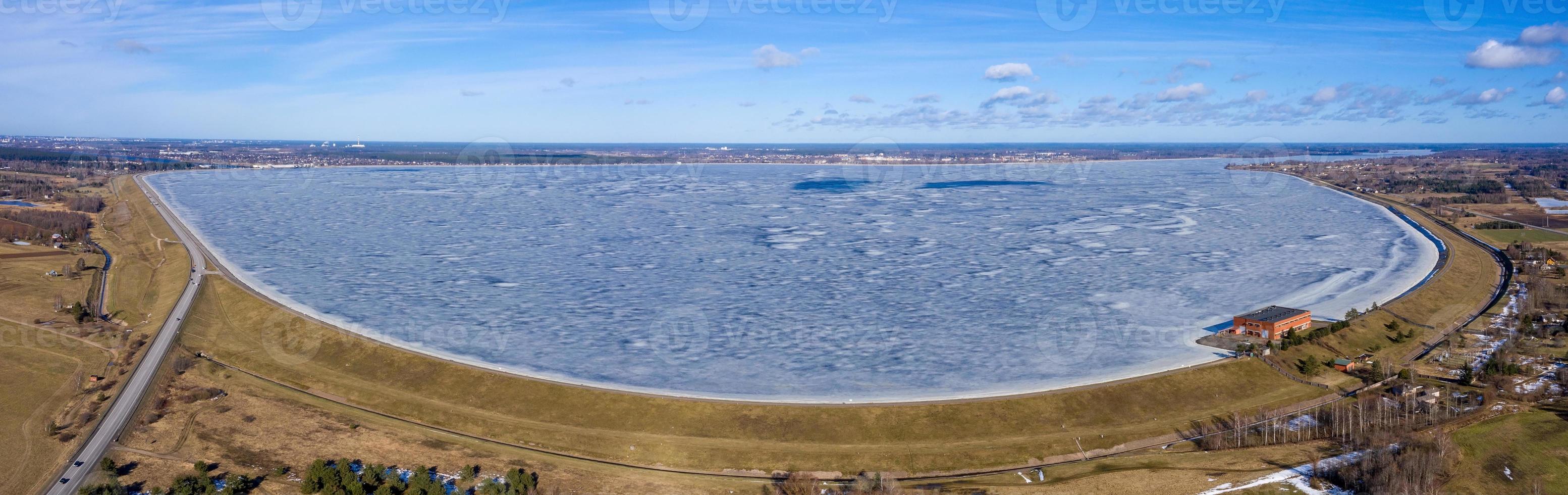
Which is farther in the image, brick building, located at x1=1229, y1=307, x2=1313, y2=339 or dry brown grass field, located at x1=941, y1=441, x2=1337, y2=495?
brick building, located at x1=1229, y1=307, x2=1313, y2=339

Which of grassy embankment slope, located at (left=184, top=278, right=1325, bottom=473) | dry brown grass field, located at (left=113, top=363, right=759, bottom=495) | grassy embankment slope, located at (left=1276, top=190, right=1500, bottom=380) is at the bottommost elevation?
dry brown grass field, located at (left=113, top=363, right=759, bottom=495)

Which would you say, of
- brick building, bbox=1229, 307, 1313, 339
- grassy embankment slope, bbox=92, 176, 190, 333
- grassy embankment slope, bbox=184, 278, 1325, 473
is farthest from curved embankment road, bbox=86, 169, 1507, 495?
grassy embankment slope, bbox=92, 176, 190, 333

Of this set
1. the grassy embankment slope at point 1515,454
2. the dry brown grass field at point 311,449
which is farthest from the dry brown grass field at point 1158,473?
the dry brown grass field at point 311,449

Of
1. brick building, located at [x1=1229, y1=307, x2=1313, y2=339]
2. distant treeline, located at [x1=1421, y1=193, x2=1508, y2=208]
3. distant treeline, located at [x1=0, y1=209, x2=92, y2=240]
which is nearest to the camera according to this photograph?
brick building, located at [x1=1229, y1=307, x2=1313, y2=339]

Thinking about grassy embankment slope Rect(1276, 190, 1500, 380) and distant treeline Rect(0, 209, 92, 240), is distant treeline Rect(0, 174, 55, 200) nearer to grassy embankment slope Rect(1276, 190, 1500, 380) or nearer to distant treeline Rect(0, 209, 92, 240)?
distant treeline Rect(0, 209, 92, 240)

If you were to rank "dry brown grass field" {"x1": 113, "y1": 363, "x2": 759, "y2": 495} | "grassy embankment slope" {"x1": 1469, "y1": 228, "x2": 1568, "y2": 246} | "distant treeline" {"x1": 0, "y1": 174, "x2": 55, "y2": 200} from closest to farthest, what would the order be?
1. "dry brown grass field" {"x1": 113, "y1": 363, "x2": 759, "y2": 495}
2. "grassy embankment slope" {"x1": 1469, "y1": 228, "x2": 1568, "y2": 246}
3. "distant treeline" {"x1": 0, "y1": 174, "x2": 55, "y2": 200}
